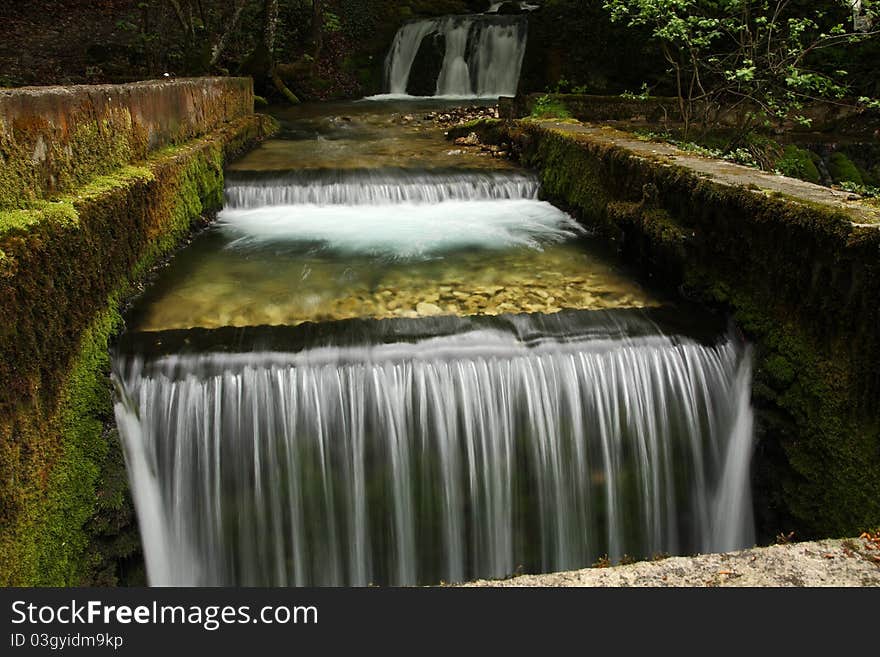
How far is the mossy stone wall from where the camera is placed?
4141mm

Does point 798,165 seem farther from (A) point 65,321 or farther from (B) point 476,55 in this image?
(B) point 476,55

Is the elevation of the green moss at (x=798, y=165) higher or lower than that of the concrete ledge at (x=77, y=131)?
lower

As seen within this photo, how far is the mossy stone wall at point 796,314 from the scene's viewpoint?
163 inches

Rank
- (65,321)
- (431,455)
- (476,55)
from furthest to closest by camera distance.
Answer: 1. (476,55)
2. (431,455)
3. (65,321)

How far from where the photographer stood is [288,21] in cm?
2106

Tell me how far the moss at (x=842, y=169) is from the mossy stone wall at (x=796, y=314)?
639cm

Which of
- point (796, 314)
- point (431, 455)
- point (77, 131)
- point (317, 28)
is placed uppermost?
point (317, 28)

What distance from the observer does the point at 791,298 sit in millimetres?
4750

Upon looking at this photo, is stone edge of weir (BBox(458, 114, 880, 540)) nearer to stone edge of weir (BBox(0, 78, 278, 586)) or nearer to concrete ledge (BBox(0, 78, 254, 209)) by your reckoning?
stone edge of weir (BBox(0, 78, 278, 586))

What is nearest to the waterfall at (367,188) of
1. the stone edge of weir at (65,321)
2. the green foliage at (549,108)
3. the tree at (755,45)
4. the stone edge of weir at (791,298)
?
the tree at (755,45)

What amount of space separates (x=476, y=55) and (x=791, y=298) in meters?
15.6

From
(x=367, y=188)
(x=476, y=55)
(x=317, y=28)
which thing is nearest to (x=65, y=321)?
(x=367, y=188)

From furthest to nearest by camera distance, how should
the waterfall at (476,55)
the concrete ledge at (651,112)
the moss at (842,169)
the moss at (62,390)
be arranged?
the waterfall at (476,55) → the concrete ledge at (651,112) → the moss at (842,169) → the moss at (62,390)

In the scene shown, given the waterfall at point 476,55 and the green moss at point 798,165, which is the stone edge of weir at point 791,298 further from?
the waterfall at point 476,55
